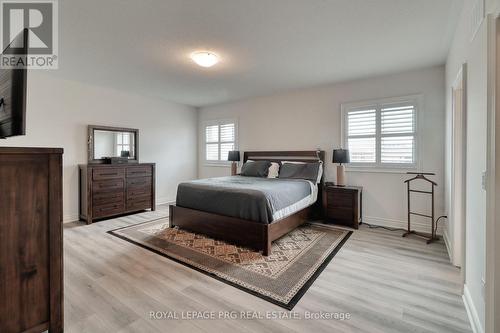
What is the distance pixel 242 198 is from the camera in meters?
A: 3.04

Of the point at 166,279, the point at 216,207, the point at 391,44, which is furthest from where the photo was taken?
the point at 216,207

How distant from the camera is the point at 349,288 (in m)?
2.16

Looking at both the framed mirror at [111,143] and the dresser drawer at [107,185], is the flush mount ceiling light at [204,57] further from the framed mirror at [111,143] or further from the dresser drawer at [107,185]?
the dresser drawer at [107,185]

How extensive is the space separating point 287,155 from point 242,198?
2287mm

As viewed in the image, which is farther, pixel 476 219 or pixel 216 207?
pixel 216 207

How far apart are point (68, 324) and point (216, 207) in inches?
73.8

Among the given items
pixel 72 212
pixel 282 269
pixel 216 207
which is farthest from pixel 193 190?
pixel 72 212

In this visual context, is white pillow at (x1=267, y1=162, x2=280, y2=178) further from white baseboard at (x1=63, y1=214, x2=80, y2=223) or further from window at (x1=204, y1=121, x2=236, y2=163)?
white baseboard at (x1=63, y1=214, x2=80, y2=223)

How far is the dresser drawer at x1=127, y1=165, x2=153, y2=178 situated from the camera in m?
4.77

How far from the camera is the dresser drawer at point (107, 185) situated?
14.0 ft

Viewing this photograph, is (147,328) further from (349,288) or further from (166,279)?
(349,288)

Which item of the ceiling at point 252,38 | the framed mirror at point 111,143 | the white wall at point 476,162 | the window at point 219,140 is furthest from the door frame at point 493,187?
the framed mirror at point 111,143

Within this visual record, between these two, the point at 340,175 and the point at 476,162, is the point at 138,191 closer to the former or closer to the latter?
the point at 340,175

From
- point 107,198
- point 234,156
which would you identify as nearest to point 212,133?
point 234,156
